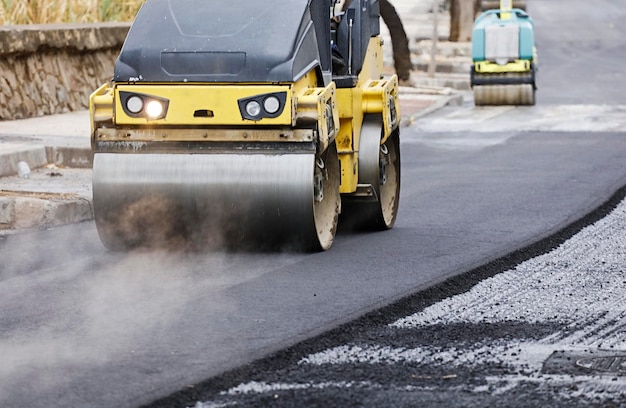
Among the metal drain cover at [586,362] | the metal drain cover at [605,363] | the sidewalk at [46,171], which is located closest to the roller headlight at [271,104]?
the sidewalk at [46,171]

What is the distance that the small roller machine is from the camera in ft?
66.3

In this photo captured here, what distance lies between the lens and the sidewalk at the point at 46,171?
31.3 ft

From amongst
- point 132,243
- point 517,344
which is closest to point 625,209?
point 132,243

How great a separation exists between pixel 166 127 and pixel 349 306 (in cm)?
187

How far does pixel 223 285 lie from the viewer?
7.26 m

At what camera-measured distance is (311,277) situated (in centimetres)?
752

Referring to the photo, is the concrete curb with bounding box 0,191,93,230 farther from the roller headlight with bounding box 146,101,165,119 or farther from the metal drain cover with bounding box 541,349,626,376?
the metal drain cover with bounding box 541,349,626,376

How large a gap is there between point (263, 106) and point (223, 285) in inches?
45.4

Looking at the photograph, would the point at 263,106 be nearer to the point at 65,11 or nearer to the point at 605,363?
the point at 605,363

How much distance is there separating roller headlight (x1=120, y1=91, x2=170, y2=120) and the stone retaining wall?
6.92m

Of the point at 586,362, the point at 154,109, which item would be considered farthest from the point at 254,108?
the point at 586,362

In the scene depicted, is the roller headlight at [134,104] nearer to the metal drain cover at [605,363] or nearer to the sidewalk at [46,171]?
the sidewalk at [46,171]

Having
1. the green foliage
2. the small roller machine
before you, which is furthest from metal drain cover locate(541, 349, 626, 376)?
the small roller machine

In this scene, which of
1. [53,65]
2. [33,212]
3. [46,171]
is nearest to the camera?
[33,212]
